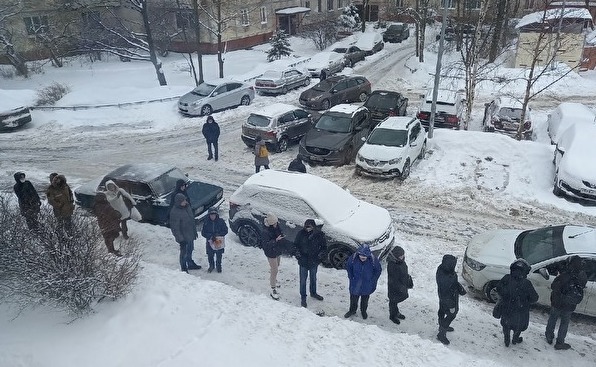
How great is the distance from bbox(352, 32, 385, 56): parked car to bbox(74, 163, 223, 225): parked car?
25.9 metres

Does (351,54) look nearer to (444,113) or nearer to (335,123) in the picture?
(444,113)

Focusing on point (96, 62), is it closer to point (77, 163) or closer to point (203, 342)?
point (77, 163)

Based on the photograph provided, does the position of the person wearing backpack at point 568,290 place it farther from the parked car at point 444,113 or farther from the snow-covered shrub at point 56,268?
the parked car at point 444,113

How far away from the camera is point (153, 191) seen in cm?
1106

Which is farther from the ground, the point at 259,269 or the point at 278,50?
the point at 278,50

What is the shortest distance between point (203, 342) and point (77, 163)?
38.9 feet

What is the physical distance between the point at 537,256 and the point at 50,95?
75.5 ft

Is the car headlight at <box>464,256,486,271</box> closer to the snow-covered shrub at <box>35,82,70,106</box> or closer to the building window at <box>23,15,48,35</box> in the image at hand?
the snow-covered shrub at <box>35,82,70,106</box>

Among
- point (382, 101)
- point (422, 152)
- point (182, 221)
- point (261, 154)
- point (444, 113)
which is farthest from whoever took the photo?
point (382, 101)

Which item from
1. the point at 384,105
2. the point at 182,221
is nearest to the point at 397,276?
the point at 182,221

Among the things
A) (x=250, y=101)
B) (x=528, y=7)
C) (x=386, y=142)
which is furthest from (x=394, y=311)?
(x=528, y=7)

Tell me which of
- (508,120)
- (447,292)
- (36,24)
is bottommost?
(508,120)

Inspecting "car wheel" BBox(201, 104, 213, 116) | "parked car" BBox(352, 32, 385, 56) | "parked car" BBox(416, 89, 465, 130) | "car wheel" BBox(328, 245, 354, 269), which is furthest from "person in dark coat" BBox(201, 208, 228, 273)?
"parked car" BBox(352, 32, 385, 56)

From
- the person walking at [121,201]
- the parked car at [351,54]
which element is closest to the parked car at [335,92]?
the parked car at [351,54]
